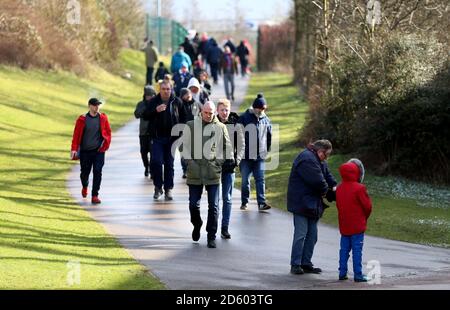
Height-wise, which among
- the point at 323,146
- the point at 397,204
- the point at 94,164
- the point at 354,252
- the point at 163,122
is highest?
the point at 323,146

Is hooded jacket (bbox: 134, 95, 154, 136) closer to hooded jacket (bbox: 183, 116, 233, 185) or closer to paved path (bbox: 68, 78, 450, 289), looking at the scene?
paved path (bbox: 68, 78, 450, 289)

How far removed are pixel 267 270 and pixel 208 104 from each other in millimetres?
2561

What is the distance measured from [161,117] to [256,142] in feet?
5.83

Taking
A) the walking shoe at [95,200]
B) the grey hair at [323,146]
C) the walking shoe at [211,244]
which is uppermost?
the grey hair at [323,146]

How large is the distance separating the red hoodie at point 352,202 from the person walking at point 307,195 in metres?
0.34

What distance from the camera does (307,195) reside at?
12383 mm

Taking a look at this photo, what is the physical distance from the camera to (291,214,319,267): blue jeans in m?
12.4

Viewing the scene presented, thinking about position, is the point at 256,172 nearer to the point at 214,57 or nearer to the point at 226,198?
the point at 226,198

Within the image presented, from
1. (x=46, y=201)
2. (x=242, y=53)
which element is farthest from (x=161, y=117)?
(x=242, y=53)

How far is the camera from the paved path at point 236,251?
1185cm

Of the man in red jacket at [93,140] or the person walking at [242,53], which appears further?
the person walking at [242,53]

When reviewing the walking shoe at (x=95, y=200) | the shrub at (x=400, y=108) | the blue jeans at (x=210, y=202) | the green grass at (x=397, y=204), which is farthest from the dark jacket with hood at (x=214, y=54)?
the blue jeans at (x=210, y=202)

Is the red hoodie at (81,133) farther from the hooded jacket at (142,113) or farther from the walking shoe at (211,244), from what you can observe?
the walking shoe at (211,244)
